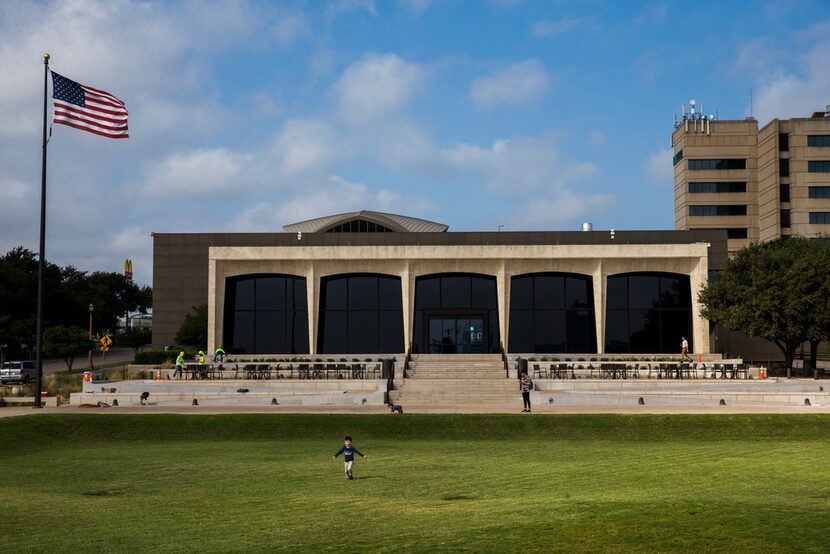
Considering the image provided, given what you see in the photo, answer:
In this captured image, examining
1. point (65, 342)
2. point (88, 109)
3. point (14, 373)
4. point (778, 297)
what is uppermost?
point (88, 109)

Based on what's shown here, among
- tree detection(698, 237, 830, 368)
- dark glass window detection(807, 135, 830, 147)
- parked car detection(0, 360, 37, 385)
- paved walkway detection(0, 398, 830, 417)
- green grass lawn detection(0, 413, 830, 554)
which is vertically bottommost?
green grass lawn detection(0, 413, 830, 554)

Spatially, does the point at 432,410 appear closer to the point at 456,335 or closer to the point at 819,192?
the point at 456,335

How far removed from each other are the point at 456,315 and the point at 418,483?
126 feet

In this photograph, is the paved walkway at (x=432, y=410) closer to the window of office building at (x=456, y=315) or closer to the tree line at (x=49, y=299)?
the window of office building at (x=456, y=315)

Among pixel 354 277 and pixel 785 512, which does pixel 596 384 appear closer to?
pixel 354 277

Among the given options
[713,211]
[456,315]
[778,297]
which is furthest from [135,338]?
[713,211]

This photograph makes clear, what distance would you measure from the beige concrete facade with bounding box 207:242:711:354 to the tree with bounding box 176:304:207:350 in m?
5.03

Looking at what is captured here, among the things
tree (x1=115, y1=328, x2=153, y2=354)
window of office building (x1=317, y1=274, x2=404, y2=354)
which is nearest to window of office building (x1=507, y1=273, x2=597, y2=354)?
window of office building (x1=317, y1=274, x2=404, y2=354)

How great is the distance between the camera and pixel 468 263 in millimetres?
54594

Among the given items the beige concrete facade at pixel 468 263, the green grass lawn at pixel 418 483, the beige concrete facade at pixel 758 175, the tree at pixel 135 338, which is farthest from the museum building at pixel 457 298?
the beige concrete facade at pixel 758 175

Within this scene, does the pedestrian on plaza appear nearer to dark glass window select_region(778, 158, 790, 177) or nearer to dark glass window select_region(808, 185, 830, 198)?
dark glass window select_region(808, 185, 830, 198)

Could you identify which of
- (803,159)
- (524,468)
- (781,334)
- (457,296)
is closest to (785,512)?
(524,468)

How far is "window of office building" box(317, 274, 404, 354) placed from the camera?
55094 millimetres

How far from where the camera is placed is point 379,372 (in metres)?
43.7
